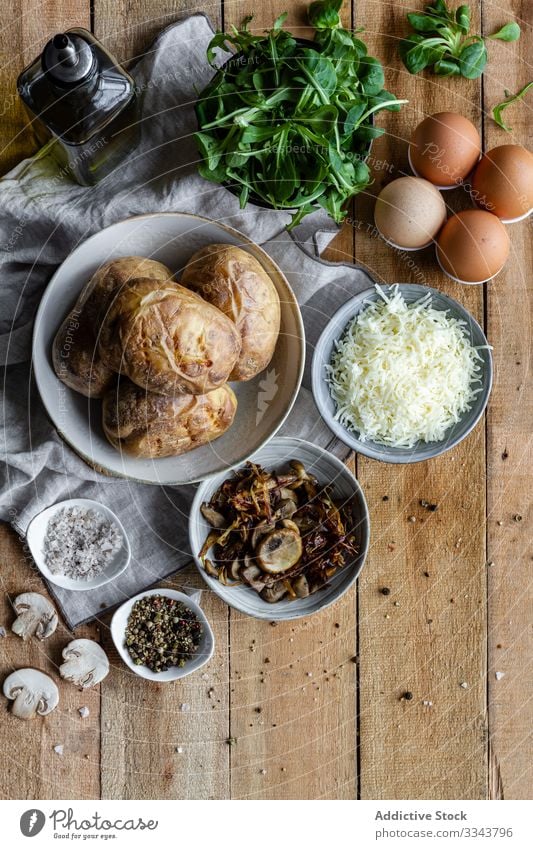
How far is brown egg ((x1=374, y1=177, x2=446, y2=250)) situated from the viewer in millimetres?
1051

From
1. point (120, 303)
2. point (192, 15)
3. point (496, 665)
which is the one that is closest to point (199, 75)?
point (192, 15)

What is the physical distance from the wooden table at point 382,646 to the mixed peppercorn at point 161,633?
0.04 m

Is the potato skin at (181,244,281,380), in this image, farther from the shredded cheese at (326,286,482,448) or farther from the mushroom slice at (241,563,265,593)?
the mushroom slice at (241,563,265,593)

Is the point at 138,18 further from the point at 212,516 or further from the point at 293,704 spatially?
the point at 293,704

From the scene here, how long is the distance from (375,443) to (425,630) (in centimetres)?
34

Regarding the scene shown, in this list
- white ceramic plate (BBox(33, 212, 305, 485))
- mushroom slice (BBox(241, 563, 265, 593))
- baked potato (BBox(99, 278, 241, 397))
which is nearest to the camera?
baked potato (BBox(99, 278, 241, 397))

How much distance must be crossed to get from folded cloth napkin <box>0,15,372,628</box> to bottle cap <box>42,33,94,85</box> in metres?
0.19

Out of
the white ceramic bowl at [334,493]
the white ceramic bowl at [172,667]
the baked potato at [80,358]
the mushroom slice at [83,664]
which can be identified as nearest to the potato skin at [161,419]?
the baked potato at [80,358]

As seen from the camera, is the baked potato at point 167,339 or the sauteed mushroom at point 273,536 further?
the sauteed mushroom at point 273,536

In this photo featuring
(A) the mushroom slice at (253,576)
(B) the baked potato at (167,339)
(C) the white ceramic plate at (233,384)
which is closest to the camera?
(B) the baked potato at (167,339)

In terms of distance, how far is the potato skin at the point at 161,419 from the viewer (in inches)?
36.7

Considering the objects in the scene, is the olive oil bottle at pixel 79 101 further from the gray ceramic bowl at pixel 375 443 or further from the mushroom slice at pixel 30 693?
the mushroom slice at pixel 30 693

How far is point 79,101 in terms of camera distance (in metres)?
0.93

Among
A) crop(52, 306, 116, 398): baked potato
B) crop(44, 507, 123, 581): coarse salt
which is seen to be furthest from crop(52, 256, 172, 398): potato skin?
crop(44, 507, 123, 581): coarse salt
